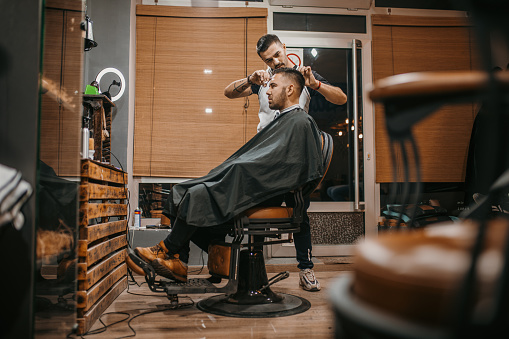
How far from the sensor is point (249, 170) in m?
2.20

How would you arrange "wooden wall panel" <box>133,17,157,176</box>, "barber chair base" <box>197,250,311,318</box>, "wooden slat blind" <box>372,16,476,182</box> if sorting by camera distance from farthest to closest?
"wooden slat blind" <box>372,16,476,182</box>, "wooden wall panel" <box>133,17,157,176</box>, "barber chair base" <box>197,250,311,318</box>

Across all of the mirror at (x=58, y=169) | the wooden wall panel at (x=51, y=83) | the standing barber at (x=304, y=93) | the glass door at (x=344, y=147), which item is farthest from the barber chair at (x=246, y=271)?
the glass door at (x=344, y=147)

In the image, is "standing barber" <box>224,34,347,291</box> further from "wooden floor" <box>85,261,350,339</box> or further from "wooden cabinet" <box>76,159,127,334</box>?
"wooden cabinet" <box>76,159,127,334</box>

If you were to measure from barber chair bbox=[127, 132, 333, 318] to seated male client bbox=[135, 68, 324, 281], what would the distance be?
60 millimetres

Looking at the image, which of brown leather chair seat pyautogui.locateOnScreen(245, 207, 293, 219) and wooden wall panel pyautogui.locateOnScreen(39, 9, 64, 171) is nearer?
wooden wall panel pyautogui.locateOnScreen(39, 9, 64, 171)

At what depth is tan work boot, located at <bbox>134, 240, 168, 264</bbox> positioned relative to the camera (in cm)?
205

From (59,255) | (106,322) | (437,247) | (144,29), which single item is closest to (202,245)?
(106,322)

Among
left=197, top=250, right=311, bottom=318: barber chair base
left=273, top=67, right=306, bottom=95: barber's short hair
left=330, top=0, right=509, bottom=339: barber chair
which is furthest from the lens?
left=273, top=67, right=306, bottom=95: barber's short hair

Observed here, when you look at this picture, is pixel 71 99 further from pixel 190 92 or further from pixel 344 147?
pixel 344 147

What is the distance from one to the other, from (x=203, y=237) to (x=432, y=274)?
197 cm

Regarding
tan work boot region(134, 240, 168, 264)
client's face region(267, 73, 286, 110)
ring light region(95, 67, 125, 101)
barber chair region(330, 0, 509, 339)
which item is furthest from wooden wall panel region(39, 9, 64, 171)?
ring light region(95, 67, 125, 101)

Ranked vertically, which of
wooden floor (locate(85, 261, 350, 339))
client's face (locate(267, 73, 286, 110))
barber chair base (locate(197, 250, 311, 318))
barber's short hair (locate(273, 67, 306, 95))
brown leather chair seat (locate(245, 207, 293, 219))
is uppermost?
barber's short hair (locate(273, 67, 306, 95))

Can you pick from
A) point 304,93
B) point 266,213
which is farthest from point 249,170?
point 304,93

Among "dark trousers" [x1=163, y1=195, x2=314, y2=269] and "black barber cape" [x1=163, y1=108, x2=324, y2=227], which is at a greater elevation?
"black barber cape" [x1=163, y1=108, x2=324, y2=227]
